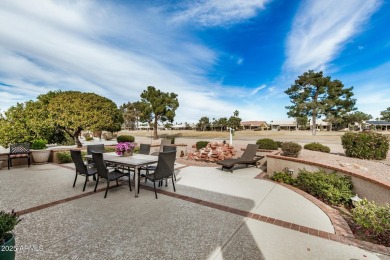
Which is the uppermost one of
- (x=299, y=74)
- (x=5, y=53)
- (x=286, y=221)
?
(x=299, y=74)

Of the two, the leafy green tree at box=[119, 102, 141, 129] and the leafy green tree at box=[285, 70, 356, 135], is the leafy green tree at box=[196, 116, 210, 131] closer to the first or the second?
the leafy green tree at box=[119, 102, 141, 129]

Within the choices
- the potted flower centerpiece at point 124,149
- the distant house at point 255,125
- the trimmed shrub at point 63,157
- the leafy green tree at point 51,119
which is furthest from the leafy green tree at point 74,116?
the distant house at point 255,125

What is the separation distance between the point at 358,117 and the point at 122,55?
72.3m

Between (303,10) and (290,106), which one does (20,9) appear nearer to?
(303,10)

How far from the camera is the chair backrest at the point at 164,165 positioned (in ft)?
14.7

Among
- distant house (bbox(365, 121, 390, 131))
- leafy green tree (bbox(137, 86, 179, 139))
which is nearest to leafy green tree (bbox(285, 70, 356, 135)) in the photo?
leafy green tree (bbox(137, 86, 179, 139))

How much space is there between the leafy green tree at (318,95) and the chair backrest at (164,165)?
112 feet

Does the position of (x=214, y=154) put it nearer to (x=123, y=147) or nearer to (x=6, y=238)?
(x=123, y=147)

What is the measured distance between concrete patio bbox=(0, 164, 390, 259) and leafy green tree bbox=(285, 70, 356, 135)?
32974mm

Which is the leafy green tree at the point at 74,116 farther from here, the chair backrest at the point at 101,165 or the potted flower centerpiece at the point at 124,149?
the chair backrest at the point at 101,165

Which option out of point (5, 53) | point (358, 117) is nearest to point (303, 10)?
point (5, 53)

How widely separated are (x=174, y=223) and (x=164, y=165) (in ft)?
5.35

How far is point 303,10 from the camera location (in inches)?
342

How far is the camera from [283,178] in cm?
597
